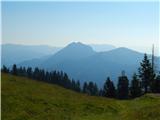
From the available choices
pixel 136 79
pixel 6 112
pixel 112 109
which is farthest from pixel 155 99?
pixel 136 79

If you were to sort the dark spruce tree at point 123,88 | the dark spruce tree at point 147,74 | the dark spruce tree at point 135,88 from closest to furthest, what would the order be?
1. the dark spruce tree at point 147,74
2. the dark spruce tree at point 135,88
3. the dark spruce tree at point 123,88

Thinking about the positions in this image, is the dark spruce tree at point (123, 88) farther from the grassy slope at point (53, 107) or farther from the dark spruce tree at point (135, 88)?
the grassy slope at point (53, 107)

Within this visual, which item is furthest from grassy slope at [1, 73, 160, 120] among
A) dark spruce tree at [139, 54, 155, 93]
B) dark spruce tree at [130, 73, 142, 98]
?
dark spruce tree at [130, 73, 142, 98]

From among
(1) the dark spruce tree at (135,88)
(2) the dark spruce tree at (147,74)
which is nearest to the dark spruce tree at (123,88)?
(1) the dark spruce tree at (135,88)

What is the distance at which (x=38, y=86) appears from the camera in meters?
39.7

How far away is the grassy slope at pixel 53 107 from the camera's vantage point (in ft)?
87.5

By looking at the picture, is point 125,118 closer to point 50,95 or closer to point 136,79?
point 50,95

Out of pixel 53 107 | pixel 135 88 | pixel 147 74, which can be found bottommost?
pixel 135 88

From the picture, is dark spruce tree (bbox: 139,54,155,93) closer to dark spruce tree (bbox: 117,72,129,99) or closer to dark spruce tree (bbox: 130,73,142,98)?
dark spruce tree (bbox: 130,73,142,98)

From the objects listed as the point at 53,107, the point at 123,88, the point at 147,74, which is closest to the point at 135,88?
the point at 123,88

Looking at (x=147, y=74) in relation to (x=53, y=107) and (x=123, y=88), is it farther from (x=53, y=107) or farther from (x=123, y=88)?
(x=53, y=107)

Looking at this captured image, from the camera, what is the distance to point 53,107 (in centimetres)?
3072

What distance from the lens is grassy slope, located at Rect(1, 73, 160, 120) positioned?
26.7 m

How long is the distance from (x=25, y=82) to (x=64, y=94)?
5518mm
